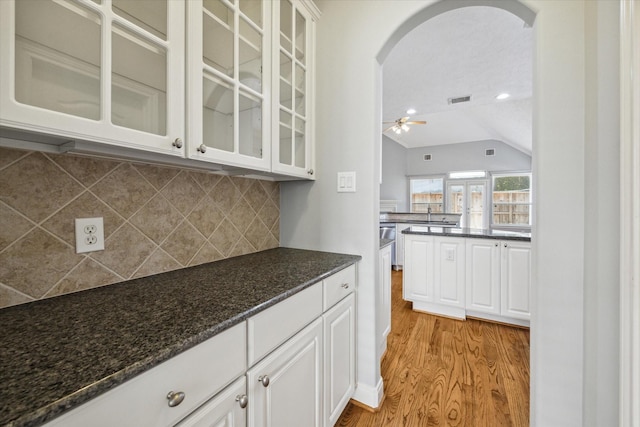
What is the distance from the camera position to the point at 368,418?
145cm

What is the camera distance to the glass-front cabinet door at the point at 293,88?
132cm

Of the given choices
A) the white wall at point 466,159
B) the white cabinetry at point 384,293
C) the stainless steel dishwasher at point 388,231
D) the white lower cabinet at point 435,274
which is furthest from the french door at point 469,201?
the white cabinetry at point 384,293

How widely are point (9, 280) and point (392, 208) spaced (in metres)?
8.50

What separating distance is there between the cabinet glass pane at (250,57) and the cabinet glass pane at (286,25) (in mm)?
215

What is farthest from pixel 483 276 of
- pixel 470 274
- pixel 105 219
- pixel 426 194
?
pixel 426 194

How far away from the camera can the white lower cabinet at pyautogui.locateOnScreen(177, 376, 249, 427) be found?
2.04ft

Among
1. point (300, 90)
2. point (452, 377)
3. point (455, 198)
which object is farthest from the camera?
point (455, 198)

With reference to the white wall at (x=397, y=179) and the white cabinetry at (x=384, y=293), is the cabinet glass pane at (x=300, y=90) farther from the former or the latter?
the white wall at (x=397, y=179)

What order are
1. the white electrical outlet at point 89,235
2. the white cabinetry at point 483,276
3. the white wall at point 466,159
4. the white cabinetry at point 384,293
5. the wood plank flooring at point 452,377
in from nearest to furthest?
the white electrical outlet at point 89,235 < the wood plank flooring at point 452,377 < the white cabinetry at point 384,293 < the white cabinetry at point 483,276 < the white wall at point 466,159

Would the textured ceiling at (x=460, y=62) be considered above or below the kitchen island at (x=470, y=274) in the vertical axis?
above

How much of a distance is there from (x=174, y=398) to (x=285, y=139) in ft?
3.83

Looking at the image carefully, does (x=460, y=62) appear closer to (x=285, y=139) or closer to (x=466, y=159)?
(x=285, y=139)

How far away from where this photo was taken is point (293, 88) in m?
1.45
